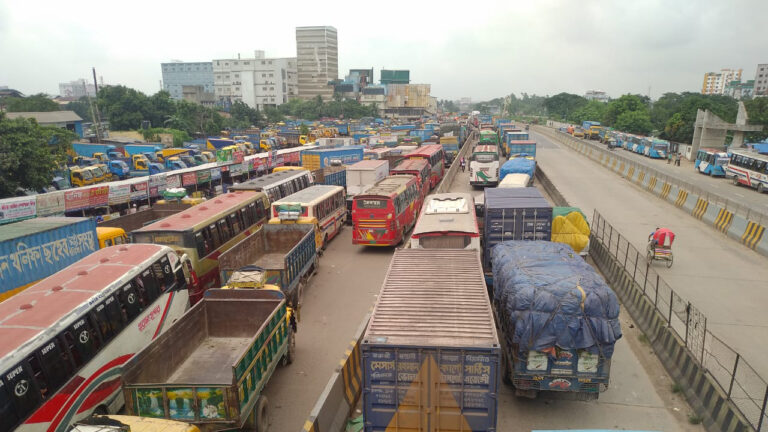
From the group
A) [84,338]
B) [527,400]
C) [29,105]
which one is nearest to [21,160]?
[84,338]

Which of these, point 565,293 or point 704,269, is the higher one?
point 565,293

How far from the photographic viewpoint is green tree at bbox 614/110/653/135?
78.4m

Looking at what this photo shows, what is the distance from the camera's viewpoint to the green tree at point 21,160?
25.4m

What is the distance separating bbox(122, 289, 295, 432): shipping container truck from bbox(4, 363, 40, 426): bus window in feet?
4.02

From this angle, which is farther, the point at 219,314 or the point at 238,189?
the point at 238,189

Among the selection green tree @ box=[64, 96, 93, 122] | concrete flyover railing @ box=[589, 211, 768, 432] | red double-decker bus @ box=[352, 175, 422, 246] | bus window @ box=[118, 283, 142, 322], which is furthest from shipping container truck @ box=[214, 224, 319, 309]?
green tree @ box=[64, 96, 93, 122]

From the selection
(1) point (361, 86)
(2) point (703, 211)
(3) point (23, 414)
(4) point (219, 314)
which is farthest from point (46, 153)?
(1) point (361, 86)

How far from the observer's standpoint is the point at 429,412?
7.10 m

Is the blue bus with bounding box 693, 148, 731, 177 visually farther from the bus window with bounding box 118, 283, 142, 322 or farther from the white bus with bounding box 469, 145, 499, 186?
the bus window with bounding box 118, 283, 142, 322

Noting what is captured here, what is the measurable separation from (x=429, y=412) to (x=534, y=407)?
3484 millimetres

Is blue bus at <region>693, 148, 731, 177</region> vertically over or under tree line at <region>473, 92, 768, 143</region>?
under

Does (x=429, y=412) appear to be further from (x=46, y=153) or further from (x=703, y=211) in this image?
(x=46, y=153)

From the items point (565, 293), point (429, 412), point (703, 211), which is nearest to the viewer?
point (429, 412)

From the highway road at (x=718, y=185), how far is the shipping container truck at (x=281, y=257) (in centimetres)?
2375
